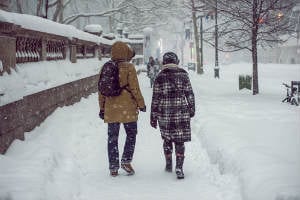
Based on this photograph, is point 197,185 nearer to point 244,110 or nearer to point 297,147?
point 297,147

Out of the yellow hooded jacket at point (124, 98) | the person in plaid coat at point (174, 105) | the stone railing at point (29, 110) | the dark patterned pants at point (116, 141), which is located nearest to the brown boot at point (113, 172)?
the dark patterned pants at point (116, 141)

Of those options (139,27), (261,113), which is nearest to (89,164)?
(261,113)

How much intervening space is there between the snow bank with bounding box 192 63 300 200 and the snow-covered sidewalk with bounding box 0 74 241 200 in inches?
10.1

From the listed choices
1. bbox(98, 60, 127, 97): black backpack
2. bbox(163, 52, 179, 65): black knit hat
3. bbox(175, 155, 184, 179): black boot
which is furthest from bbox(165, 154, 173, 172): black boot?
bbox(163, 52, 179, 65): black knit hat

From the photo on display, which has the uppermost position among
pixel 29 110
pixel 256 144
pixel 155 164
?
pixel 29 110

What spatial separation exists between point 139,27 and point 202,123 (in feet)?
125

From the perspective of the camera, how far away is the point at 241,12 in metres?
17.0

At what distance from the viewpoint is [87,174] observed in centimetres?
641

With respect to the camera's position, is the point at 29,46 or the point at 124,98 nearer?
the point at 124,98

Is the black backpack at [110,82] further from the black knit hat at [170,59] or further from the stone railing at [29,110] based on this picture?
the stone railing at [29,110]

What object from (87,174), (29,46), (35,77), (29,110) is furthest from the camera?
(29,46)

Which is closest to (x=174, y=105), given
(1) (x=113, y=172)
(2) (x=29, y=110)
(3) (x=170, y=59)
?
(3) (x=170, y=59)

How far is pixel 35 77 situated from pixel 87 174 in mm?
2718

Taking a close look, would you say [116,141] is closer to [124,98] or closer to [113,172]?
[113,172]
